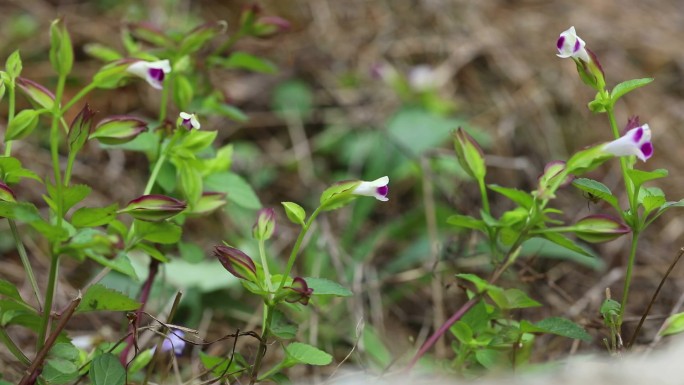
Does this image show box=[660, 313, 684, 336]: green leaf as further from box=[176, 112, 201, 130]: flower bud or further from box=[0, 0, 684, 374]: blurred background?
box=[176, 112, 201, 130]: flower bud

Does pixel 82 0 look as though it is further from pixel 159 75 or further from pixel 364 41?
pixel 159 75

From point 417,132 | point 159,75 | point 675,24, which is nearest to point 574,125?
point 417,132

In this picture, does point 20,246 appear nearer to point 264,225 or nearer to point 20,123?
point 20,123

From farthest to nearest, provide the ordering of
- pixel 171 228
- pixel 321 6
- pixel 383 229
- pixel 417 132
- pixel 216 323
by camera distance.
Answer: pixel 321 6 → pixel 417 132 → pixel 383 229 → pixel 216 323 → pixel 171 228

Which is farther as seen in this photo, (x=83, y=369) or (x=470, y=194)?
(x=470, y=194)

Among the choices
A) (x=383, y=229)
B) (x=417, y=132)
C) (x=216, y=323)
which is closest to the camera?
(x=216, y=323)

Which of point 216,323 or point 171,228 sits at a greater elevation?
point 171,228

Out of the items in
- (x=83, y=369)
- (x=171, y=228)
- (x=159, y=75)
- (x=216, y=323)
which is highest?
(x=159, y=75)
